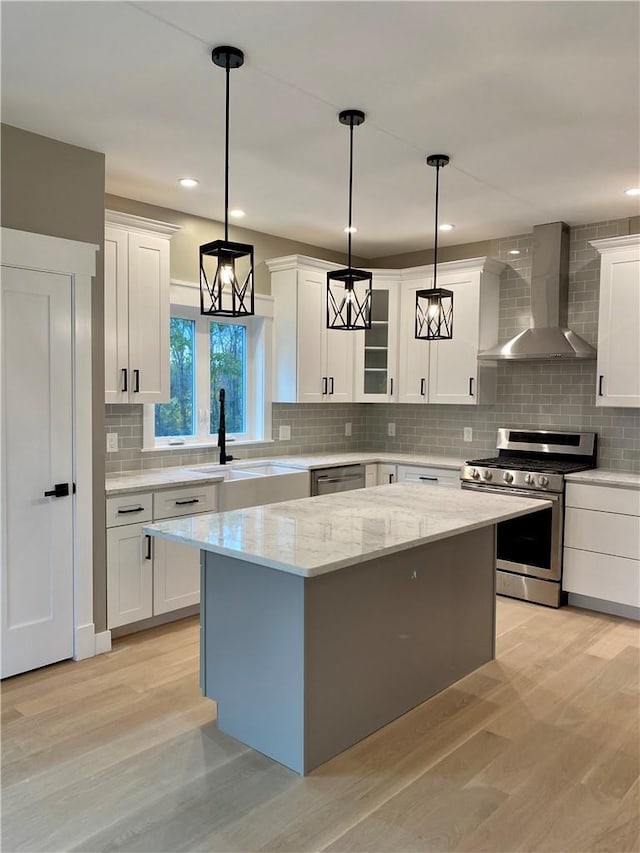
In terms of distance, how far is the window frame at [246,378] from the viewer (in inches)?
179

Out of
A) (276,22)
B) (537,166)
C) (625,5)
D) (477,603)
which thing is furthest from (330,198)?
(477,603)

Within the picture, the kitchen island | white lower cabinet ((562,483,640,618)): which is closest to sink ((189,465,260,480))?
the kitchen island

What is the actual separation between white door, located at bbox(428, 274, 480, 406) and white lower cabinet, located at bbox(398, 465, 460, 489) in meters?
0.59

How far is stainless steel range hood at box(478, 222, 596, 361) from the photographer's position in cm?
472

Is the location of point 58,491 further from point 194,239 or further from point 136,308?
point 194,239

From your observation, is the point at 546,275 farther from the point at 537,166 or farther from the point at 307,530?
the point at 307,530

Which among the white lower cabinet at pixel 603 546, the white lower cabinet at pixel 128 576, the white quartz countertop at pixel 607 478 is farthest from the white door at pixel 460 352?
the white lower cabinet at pixel 128 576

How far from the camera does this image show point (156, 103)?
9.26 ft

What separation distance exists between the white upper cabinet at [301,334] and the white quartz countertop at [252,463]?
1.69ft

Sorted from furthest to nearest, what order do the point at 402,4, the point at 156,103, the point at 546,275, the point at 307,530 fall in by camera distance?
the point at 546,275 < the point at 156,103 < the point at 307,530 < the point at 402,4

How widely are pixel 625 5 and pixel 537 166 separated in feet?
5.01

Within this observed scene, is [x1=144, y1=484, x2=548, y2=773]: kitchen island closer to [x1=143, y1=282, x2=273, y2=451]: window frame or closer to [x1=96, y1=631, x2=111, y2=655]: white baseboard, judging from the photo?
[x1=96, y1=631, x2=111, y2=655]: white baseboard

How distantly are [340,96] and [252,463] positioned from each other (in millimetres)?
2772

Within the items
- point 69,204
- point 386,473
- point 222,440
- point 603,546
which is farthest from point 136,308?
point 603,546
